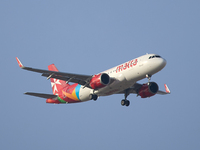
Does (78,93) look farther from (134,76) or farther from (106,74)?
(134,76)

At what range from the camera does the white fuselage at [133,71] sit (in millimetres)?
47844

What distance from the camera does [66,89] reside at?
5775 centimetres

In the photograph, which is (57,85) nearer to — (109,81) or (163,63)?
(109,81)

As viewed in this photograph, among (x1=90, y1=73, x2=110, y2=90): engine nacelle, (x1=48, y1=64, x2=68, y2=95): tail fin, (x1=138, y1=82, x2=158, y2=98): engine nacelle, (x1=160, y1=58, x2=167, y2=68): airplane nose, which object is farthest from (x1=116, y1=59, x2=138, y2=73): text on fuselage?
(x1=48, y1=64, x2=68, y2=95): tail fin

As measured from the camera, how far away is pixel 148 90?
5516cm

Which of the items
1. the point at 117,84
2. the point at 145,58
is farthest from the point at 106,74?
the point at 145,58

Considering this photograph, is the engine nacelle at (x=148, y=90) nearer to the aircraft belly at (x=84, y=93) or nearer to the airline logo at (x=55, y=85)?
the aircraft belly at (x=84, y=93)

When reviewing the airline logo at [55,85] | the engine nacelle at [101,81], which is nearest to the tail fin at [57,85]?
the airline logo at [55,85]

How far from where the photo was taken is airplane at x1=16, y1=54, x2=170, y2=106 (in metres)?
48.2

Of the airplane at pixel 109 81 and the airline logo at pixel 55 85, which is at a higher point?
the airline logo at pixel 55 85

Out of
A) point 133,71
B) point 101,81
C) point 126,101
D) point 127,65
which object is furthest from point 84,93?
point 133,71

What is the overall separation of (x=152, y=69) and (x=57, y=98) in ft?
57.8

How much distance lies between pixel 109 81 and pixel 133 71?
11.8 ft

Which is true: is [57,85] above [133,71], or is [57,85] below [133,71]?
above
